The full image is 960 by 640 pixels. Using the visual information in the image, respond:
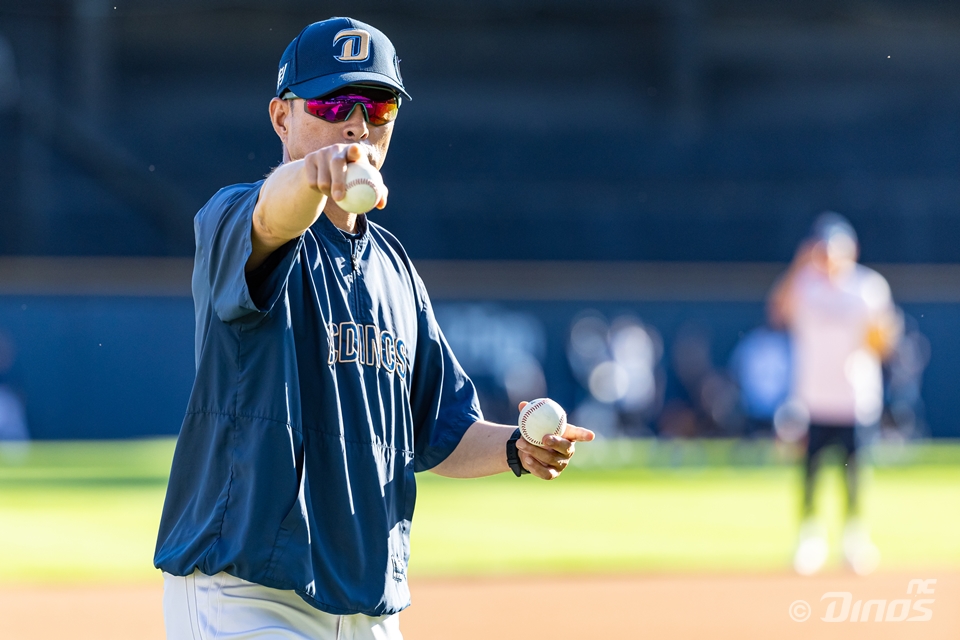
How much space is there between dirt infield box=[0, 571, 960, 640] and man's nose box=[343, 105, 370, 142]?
462 cm

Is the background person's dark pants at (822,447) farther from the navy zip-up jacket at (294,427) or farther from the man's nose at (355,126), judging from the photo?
the man's nose at (355,126)

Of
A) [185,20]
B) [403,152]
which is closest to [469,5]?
[403,152]

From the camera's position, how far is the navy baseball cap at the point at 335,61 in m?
2.96

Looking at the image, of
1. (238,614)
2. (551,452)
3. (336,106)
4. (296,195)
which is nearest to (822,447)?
(551,452)

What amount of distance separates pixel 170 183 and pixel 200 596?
23.2 meters

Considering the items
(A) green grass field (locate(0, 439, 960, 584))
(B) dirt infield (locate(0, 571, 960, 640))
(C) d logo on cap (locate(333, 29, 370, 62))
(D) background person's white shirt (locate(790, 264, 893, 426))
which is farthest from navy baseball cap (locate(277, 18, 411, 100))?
(D) background person's white shirt (locate(790, 264, 893, 426))

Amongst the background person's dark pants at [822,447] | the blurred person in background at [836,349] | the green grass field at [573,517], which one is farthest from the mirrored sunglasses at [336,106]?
the background person's dark pants at [822,447]

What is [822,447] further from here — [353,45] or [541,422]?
[353,45]

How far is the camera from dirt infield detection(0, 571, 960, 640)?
709 centimetres

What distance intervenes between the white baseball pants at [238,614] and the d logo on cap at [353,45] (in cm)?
123

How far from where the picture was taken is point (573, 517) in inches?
479

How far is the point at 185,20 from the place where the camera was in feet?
89.3

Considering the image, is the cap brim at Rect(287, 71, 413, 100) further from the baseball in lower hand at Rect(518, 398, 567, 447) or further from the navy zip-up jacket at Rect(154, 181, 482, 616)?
the baseball in lower hand at Rect(518, 398, 567, 447)

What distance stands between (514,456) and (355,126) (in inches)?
37.2
